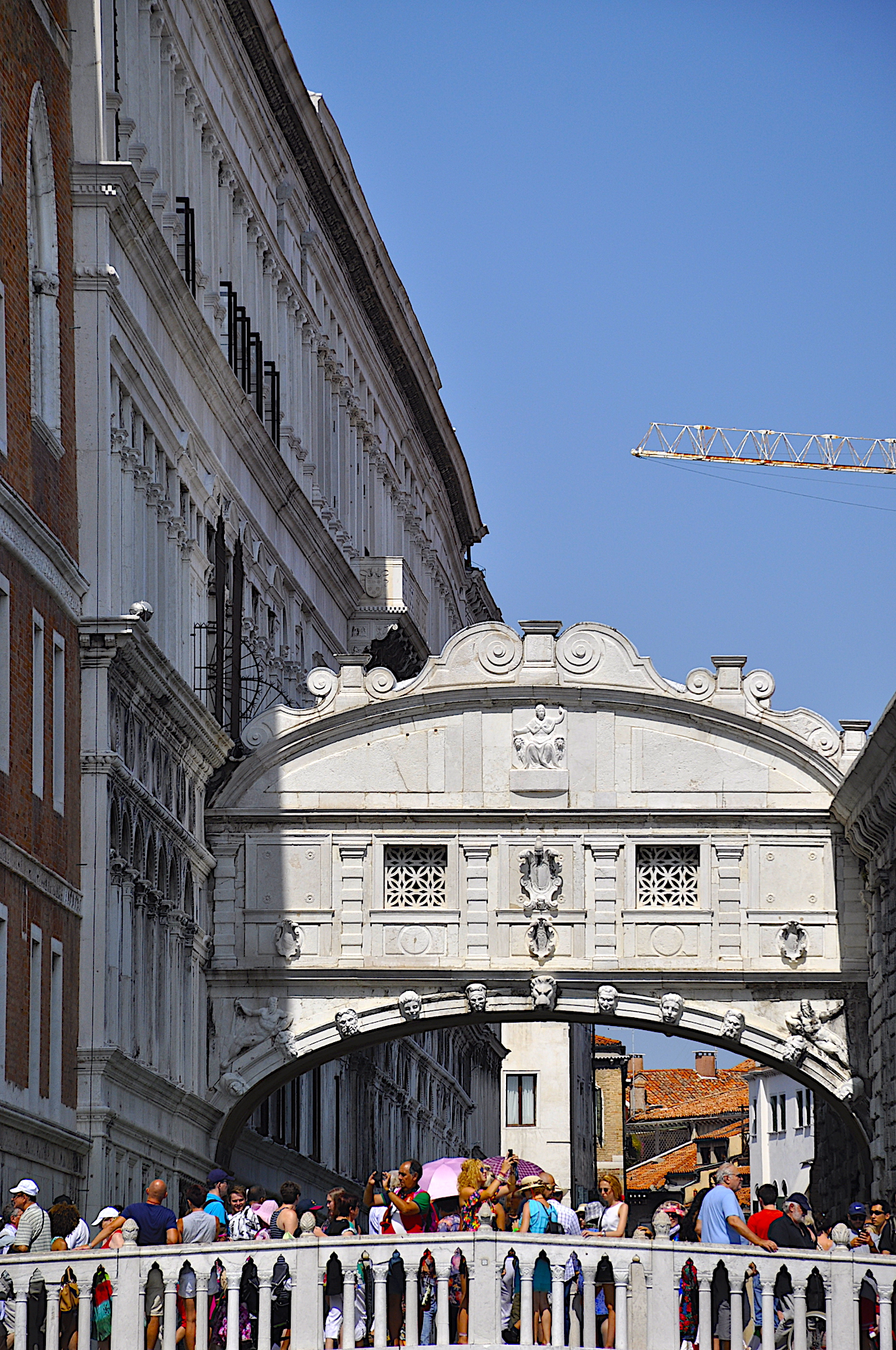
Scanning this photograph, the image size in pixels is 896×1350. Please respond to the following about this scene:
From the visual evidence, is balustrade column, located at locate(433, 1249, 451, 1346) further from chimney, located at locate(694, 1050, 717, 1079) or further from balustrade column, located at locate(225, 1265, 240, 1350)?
chimney, located at locate(694, 1050, 717, 1079)

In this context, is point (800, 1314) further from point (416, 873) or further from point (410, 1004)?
point (416, 873)

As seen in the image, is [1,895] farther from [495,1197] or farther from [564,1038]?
[564,1038]

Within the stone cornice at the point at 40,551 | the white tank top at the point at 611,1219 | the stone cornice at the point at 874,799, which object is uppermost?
the stone cornice at the point at 40,551

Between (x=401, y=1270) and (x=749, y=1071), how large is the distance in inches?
3000

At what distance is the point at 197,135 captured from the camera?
4153cm

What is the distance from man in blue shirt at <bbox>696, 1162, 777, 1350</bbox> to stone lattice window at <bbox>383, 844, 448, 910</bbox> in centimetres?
1249

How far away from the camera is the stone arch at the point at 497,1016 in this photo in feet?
123

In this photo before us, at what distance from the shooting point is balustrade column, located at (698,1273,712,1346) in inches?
920

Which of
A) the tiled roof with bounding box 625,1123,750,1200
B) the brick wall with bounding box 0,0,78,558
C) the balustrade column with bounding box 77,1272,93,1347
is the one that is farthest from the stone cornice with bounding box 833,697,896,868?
the tiled roof with bounding box 625,1123,750,1200

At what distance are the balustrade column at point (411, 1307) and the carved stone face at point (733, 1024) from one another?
47.0 feet

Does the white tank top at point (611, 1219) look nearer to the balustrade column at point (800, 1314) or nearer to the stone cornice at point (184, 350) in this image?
the balustrade column at point (800, 1314)

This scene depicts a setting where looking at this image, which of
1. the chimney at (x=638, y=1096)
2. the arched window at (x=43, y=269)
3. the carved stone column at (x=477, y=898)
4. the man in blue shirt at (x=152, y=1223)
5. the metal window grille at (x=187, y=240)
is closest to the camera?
the man in blue shirt at (x=152, y=1223)

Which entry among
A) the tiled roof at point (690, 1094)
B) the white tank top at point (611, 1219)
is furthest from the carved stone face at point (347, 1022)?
the tiled roof at point (690, 1094)

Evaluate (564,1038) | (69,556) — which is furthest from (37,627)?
(564,1038)
